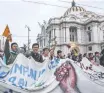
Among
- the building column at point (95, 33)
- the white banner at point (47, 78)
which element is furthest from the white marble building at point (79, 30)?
the white banner at point (47, 78)

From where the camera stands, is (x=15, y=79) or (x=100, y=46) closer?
(x=15, y=79)

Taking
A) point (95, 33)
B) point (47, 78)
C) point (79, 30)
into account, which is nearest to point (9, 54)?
point (47, 78)

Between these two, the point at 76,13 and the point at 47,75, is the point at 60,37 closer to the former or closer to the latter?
the point at 76,13

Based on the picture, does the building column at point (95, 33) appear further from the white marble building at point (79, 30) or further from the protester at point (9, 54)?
the protester at point (9, 54)

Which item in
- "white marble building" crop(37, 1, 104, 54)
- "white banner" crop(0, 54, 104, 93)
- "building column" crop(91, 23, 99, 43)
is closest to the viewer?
"white banner" crop(0, 54, 104, 93)

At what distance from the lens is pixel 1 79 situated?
6305 mm

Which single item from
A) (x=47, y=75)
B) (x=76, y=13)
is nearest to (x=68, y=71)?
(x=47, y=75)

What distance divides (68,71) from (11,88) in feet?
5.49

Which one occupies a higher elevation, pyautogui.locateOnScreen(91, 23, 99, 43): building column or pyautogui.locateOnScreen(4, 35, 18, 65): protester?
pyautogui.locateOnScreen(91, 23, 99, 43): building column

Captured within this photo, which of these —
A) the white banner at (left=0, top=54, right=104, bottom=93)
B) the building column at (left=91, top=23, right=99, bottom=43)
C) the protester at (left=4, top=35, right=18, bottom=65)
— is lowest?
the white banner at (left=0, top=54, right=104, bottom=93)

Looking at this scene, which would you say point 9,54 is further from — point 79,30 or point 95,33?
point 79,30

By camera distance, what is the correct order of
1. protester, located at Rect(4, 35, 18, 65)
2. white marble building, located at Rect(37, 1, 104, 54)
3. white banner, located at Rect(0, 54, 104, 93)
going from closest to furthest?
1. white banner, located at Rect(0, 54, 104, 93)
2. protester, located at Rect(4, 35, 18, 65)
3. white marble building, located at Rect(37, 1, 104, 54)

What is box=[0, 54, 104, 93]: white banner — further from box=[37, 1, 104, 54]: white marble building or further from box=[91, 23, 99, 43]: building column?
box=[91, 23, 99, 43]: building column

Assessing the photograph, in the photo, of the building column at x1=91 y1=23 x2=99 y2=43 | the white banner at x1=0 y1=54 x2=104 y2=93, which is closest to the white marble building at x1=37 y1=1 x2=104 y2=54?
the building column at x1=91 y1=23 x2=99 y2=43
